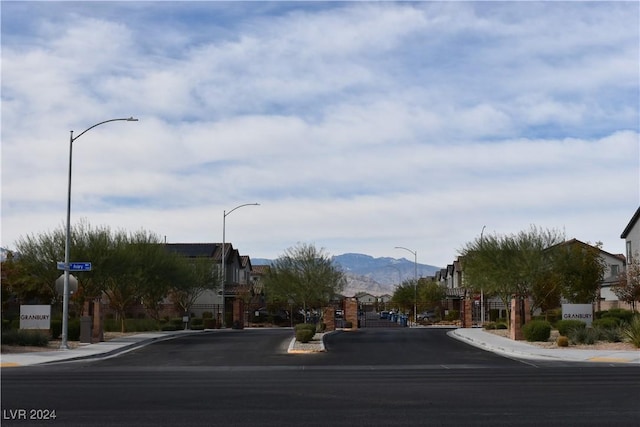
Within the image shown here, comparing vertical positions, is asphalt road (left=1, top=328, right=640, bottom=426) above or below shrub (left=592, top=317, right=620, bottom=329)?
below

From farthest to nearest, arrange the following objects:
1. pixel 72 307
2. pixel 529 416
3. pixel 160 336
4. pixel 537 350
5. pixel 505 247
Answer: pixel 72 307 → pixel 505 247 → pixel 160 336 → pixel 537 350 → pixel 529 416

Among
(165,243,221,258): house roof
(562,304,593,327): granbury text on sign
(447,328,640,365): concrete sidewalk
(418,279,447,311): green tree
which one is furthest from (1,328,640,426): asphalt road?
(418,279,447,311): green tree

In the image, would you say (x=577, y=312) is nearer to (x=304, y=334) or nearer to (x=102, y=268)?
(x=304, y=334)

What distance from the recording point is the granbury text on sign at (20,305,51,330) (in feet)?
131

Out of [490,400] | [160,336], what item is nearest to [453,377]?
[490,400]

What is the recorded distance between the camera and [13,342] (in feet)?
118

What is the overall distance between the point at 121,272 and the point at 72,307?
8977mm

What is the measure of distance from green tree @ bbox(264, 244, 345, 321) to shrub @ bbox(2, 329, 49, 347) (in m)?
21.4

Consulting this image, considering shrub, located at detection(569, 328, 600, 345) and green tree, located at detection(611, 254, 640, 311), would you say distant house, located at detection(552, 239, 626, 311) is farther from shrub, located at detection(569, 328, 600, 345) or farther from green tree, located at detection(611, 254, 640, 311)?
shrub, located at detection(569, 328, 600, 345)

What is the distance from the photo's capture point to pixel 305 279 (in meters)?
55.7

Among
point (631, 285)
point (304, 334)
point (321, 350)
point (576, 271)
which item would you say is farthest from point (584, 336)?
point (576, 271)

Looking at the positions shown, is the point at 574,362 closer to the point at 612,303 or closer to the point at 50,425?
the point at 50,425

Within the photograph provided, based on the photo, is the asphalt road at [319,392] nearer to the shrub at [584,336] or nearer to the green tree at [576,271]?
the shrub at [584,336]

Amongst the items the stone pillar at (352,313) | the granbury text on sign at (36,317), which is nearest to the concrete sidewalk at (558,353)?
the granbury text on sign at (36,317)
